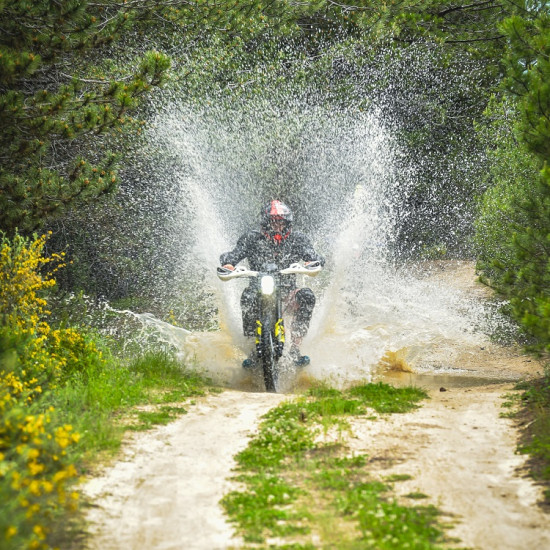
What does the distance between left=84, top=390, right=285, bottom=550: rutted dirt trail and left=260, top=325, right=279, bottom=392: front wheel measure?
1.54 m

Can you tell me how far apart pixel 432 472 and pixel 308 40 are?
1574 centimetres

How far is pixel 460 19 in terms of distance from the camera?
21.9 meters

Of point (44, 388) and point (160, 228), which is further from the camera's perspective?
point (160, 228)

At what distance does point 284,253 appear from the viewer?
9.55 m

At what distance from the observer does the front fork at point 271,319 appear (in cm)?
866

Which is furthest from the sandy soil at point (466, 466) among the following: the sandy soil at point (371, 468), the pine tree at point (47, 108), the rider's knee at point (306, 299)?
the pine tree at point (47, 108)

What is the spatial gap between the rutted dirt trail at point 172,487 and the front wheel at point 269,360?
1.54m

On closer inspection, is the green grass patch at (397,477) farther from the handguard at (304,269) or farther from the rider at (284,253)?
the rider at (284,253)

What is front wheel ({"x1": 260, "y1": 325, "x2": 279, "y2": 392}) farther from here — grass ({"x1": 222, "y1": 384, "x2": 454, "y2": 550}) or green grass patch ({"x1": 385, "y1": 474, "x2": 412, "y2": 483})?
green grass patch ({"x1": 385, "y1": 474, "x2": 412, "y2": 483})

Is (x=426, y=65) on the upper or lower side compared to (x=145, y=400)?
upper

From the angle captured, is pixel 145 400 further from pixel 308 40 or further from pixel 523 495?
pixel 308 40

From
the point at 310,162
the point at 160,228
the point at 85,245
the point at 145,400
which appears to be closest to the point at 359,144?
the point at 310,162

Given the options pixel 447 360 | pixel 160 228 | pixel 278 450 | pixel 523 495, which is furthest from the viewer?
pixel 160 228

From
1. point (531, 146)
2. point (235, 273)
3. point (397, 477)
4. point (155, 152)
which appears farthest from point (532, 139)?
point (155, 152)
